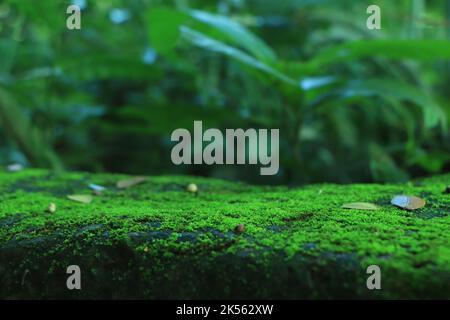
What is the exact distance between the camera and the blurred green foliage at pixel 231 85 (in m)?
1.43

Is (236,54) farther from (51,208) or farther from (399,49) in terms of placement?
(51,208)

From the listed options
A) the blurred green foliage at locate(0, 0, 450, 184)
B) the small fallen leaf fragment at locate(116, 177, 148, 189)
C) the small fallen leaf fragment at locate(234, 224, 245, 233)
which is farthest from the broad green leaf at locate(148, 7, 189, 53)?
the small fallen leaf fragment at locate(234, 224, 245, 233)

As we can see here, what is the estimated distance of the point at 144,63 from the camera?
1.81 m

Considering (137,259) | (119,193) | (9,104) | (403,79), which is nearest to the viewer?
(137,259)

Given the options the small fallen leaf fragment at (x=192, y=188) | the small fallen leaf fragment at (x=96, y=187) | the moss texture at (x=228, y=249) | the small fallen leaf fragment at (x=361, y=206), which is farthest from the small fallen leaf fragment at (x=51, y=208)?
the small fallen leaf fragment at (x=361, y=206)

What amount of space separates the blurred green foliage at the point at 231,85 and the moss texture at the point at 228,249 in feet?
1.77

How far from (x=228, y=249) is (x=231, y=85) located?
4.95ft

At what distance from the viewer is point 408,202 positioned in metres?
0.94

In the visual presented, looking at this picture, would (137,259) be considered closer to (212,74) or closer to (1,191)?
(1,191)

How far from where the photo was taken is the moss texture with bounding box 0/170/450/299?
642 millimetres

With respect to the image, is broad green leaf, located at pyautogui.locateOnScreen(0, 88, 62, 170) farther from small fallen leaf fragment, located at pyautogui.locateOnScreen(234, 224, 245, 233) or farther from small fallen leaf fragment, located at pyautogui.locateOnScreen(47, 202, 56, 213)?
small fallen leaf fragment, located at pyautogui.locateOnScreen(234, 224, 245, 233)

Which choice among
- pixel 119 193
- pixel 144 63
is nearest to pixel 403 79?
pixel 144 63

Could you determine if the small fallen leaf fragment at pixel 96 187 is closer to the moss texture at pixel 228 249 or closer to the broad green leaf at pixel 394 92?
the moss texture at pixel 228 249
